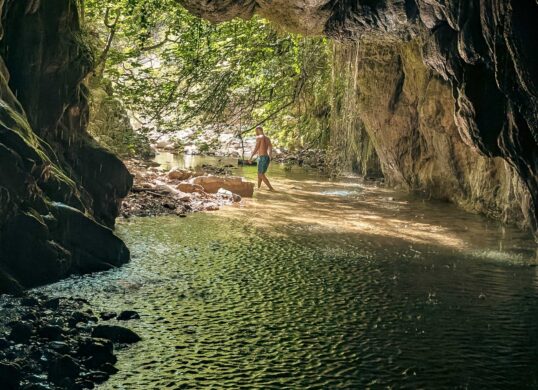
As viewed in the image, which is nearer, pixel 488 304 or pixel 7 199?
pixel 7 199

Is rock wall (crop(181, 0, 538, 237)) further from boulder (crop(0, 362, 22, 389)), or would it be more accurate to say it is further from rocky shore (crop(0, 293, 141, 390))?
boulder (crop(0, 362, 22, 389))

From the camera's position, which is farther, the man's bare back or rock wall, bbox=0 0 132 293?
the man's bare back

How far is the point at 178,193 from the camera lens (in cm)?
1792

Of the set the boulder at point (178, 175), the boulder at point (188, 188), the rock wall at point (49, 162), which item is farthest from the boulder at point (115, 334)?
the boulder at point (178, 175)

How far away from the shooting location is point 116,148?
58.4 ft

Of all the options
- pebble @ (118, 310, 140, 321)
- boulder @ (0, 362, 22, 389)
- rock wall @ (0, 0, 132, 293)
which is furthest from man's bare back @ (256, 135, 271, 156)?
boulder @ (0, 362, 22, 389)

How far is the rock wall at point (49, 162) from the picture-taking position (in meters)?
8.70

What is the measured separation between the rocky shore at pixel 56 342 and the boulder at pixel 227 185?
38.2 ft

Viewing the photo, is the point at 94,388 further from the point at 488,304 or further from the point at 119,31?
the point at 119,31

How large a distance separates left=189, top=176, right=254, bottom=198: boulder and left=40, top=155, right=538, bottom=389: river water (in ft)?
14.5

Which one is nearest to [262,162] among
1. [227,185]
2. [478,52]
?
[227,185]

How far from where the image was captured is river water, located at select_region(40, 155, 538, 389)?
658 cm

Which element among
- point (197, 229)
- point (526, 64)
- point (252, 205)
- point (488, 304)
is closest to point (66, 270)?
point (197, 229)

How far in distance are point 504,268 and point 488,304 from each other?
2.31 m
